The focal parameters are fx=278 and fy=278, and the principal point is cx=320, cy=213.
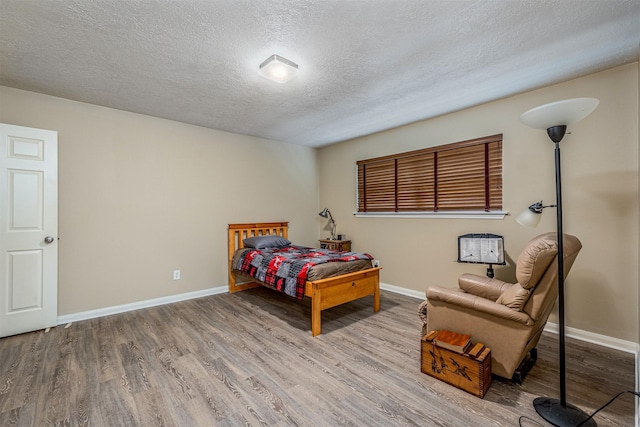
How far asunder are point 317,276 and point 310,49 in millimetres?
2008

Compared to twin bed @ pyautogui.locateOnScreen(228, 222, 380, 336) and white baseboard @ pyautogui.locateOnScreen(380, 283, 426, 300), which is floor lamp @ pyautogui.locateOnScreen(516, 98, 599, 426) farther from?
white baseboard @ pyautogui.locateOnScreen(380, 283, 426, 300)

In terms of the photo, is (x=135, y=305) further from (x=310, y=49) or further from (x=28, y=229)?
(x=310, y=49)

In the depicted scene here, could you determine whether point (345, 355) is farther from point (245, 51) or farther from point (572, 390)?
point (245, 51)

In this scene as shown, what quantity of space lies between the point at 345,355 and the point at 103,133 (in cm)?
359

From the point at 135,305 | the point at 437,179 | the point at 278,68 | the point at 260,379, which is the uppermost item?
the point at 278,68

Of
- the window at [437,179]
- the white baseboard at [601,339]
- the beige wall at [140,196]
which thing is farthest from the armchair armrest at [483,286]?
the beige wall at [140,196]

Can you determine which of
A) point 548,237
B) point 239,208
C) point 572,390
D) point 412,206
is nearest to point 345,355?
point 572,390

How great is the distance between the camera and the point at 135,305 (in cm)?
343

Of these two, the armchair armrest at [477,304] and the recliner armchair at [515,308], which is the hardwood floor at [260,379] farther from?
the armchair armrest at [477,304]

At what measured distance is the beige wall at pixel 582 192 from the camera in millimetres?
2395

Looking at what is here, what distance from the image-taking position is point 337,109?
11.0 feet

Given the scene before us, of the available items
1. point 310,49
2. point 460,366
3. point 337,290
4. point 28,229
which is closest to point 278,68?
point 310,49

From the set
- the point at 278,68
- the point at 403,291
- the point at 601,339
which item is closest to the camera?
the point at 278,68

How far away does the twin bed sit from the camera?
2.78m
